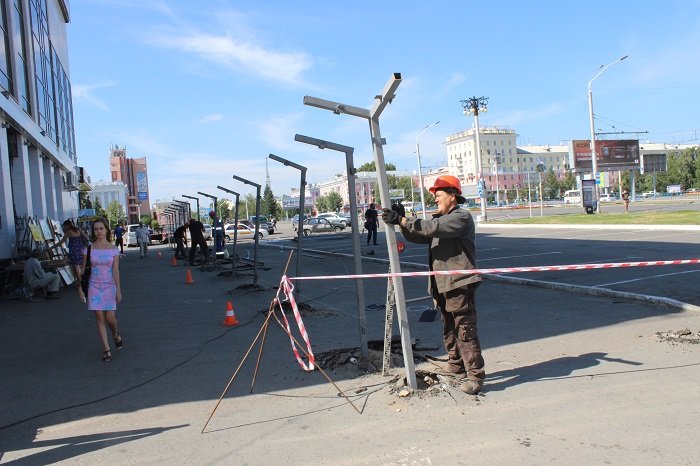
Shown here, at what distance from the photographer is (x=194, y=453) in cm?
381

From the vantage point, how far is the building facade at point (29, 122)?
1606cm

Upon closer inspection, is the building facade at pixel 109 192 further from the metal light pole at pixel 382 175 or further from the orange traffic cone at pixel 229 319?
the metal light pole at pixel 382 175

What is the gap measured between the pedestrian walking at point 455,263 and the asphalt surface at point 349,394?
319 mm

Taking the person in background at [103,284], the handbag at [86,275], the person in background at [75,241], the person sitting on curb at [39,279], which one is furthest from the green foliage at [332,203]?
the person in background at [103,284]

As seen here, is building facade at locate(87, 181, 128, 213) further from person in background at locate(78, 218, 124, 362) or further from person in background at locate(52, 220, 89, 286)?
person in background at locate(78, 218, 124, 362)

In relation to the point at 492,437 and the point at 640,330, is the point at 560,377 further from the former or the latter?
the point at 640,330

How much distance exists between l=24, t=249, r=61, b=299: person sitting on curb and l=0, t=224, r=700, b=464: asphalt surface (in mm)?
3315

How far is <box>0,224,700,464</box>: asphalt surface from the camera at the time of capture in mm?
3748

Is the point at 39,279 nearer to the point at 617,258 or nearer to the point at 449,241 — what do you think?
the point at 449,241

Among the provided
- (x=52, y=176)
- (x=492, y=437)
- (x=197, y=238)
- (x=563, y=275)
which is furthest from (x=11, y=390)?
(x=52, y=176)

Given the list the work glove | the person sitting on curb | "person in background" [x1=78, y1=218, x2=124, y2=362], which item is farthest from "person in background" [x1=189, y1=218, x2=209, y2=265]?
the work glove

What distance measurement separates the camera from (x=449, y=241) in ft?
15.5

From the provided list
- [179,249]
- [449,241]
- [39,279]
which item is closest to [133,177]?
[179,249]

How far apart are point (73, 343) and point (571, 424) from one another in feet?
21.1
